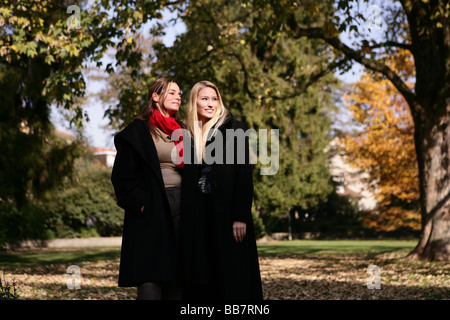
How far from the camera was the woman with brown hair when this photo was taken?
456 centimetres

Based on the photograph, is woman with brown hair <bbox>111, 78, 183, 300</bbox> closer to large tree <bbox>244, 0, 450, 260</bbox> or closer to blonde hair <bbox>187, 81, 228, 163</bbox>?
blonde hair <bbox>187, 81, 228, 163</bbox>

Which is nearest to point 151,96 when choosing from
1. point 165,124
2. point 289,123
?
point 165,124

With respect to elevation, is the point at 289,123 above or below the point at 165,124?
above

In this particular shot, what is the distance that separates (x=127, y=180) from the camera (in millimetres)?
4613

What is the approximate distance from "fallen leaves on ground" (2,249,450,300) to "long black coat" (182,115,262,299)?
4.64 metres

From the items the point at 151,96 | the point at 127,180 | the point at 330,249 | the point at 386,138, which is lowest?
the point at 330,249

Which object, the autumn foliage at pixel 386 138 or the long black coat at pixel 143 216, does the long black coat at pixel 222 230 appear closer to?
the long black coat at pixel 143 216

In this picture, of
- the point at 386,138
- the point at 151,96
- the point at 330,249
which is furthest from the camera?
the point at 386,138

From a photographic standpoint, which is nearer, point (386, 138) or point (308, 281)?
point (308, 281)

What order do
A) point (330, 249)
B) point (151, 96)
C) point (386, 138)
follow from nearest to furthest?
point (151, 96) < point (330, 249) < point (386, 138)

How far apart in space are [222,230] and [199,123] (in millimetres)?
964

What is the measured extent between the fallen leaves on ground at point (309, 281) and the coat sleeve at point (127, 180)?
4.64 m

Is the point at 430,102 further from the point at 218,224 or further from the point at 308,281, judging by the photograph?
the point at 218,224

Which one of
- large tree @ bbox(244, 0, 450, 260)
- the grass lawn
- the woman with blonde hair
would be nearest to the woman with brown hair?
the woman with blonde hair
